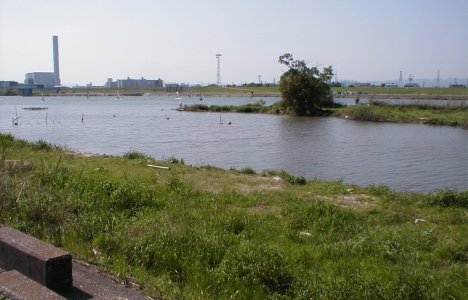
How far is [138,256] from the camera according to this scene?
5.91 m

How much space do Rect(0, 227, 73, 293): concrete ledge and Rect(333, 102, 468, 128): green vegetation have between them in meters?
44.0

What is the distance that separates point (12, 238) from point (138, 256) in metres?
1.56

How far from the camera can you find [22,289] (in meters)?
4.01

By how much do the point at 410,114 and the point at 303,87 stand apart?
44.5ft

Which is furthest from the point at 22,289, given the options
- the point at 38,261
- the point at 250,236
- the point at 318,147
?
the point at 318,147

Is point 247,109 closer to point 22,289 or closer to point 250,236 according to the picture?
point 250,236

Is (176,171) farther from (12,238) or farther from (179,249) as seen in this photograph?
(12,238)

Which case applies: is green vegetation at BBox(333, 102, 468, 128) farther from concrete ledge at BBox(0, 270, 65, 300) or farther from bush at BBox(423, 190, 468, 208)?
concrete ledge at BBox(0, 270, 65, 300)

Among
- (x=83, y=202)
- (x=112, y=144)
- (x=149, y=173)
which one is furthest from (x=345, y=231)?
(x=112, y=144)

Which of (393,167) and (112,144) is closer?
(393,167)

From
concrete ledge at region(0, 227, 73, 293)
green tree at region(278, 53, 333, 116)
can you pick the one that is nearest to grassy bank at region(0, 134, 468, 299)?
concrete ledge at region(0, 227, 73, 293)

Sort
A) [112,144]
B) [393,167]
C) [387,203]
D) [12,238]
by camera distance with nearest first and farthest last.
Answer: [12,238]
[387,203]
[393,167]
[112,144]

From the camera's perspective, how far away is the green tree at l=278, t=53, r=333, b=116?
191 ft

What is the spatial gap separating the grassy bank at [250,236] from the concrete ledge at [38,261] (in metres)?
0.78
